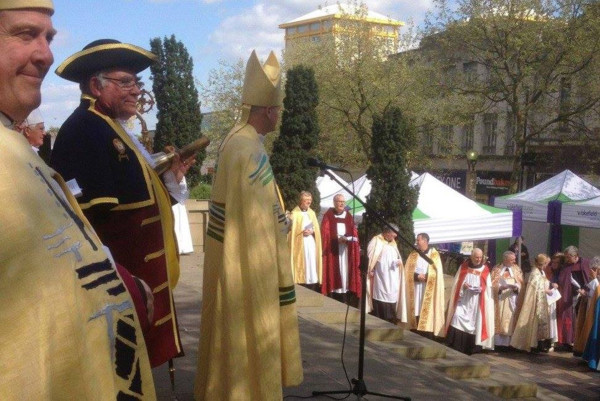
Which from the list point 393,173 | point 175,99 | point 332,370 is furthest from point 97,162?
point 175,99

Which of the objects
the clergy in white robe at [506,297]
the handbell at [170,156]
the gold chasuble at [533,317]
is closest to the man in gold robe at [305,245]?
the clergy in white robe at [506,297]

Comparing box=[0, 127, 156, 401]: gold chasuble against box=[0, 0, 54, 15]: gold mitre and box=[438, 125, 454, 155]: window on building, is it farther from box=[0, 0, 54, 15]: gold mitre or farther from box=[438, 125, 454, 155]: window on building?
box=[438, 125, 454, 155]: window on building

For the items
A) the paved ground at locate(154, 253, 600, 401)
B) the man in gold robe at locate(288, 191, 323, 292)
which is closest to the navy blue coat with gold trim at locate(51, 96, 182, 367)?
the paved ground at locate(154, 253, 600, 401)

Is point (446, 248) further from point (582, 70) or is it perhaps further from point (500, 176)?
point (500, 176)

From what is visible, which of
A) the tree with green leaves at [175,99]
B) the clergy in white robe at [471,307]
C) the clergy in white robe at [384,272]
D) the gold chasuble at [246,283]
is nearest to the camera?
the gold chasuble at [246,283]

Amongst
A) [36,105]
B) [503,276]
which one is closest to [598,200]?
[503,276]

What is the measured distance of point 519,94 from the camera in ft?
89.1

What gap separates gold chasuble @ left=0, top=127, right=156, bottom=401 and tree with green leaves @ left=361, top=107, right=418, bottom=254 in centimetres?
1235

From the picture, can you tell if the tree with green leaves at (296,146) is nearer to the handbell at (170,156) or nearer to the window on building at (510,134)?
the handbell at (170,156)

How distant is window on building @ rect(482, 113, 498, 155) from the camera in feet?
103

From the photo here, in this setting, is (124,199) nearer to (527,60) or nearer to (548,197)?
(548,197)

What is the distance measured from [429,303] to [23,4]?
11603 millimetres

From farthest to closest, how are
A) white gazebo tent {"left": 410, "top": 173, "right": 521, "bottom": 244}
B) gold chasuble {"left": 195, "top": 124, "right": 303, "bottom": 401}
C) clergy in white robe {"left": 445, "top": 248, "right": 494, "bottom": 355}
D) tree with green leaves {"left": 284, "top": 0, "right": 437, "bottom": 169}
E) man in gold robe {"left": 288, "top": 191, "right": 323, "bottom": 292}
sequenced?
tree with green leaves {"left": 284, "top": 0, "right": 437, "bottom": 169} → white gazebo tent {"left": 410, "top": 173, "right": 521, "bottom": 244} → man in gold robe {"left": 288, "top": 191, "right": 323, "bottom": 292} → clergy in white robe {"left": 445, "top": 248, "right": 494, "bottom": 355} → gold chasuble {"left": 195, "top": 124, "right": 303, "bottom": 401}

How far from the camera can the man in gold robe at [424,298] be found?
12570 mm
